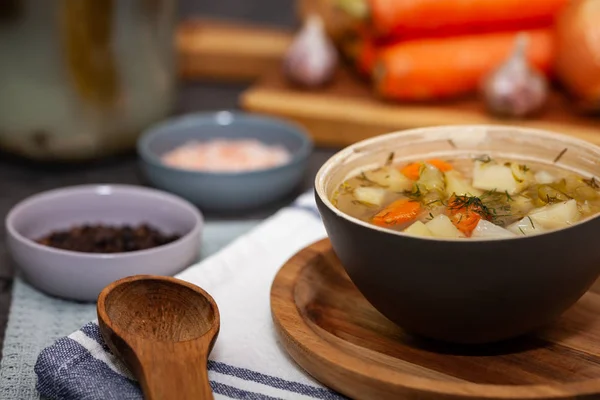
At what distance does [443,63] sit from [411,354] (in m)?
1.18

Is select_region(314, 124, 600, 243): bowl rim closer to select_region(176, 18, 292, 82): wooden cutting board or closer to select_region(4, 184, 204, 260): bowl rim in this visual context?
select_region(4, 184, 204, 260): bowl rim

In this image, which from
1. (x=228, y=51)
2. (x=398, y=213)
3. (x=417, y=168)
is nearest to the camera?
(x=398, y=213)

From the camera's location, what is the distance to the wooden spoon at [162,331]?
937 mm

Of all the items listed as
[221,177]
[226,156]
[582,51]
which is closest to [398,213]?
[221,177]

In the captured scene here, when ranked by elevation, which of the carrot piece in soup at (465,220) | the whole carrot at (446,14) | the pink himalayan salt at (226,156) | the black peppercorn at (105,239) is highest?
the whole carrot at (446,14)

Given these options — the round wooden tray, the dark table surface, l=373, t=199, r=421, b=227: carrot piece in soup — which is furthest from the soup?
the dark table surface

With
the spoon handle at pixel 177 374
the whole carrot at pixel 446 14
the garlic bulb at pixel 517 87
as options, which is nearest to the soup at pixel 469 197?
the spoon handle at pixel 177 374

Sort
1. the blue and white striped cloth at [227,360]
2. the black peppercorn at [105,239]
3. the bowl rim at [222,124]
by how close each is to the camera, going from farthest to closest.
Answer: the bowl rim at [222,124] → the black peppercorn at [105,239] → the blue and white striped cloth at [227,360]

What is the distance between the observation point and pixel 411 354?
41.3 inches

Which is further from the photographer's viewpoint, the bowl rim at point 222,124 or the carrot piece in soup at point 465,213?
the bowl rim at point 222,124

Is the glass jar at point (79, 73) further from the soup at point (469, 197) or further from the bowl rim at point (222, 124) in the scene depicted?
the soup at point (469, 197)

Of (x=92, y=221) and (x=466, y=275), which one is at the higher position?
(x=466, y=275)

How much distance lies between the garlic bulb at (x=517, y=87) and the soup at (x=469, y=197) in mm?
810

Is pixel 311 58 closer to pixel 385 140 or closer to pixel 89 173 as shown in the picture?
pixel 89 173
